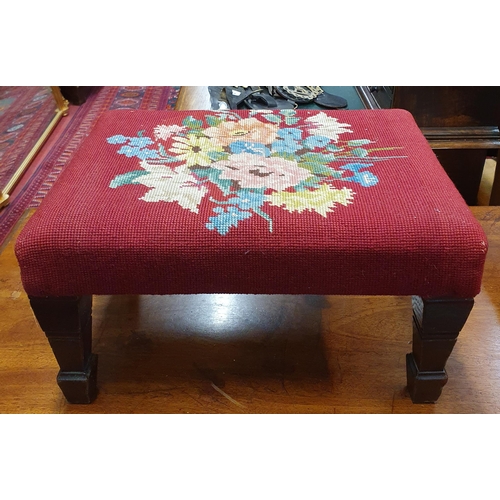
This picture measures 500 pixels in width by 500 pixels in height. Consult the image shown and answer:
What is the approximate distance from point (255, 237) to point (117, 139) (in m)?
0.38

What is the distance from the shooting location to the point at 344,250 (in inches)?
28.9

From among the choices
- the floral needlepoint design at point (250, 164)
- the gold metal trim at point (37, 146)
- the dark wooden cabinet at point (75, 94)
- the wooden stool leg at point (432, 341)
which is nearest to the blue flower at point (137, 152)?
the floral needlepoint design at point (250, 164)

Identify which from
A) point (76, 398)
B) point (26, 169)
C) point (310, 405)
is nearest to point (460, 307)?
point (310, 405)

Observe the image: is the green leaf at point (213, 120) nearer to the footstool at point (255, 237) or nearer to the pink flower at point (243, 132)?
the pink flower at point (243, 132)

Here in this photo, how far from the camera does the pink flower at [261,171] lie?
2.74ft

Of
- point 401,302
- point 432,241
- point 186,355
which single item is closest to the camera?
point 432,241

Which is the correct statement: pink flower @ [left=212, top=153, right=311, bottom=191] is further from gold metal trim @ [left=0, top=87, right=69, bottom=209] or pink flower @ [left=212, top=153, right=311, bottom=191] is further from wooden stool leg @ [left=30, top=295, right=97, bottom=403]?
gold metal trim @ [left=0, top=87, right=69, bottom=209]

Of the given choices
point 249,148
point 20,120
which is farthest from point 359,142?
point 20,120

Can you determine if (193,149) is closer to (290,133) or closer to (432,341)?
(290,133)

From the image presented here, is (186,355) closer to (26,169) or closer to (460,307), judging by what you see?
(460,307)

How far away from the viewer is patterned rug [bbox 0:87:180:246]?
1.53 m

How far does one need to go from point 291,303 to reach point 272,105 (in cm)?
74

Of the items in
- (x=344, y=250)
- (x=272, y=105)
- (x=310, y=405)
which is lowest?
(x=310, y=405)

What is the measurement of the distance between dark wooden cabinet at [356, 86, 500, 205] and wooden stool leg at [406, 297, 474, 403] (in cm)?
74
